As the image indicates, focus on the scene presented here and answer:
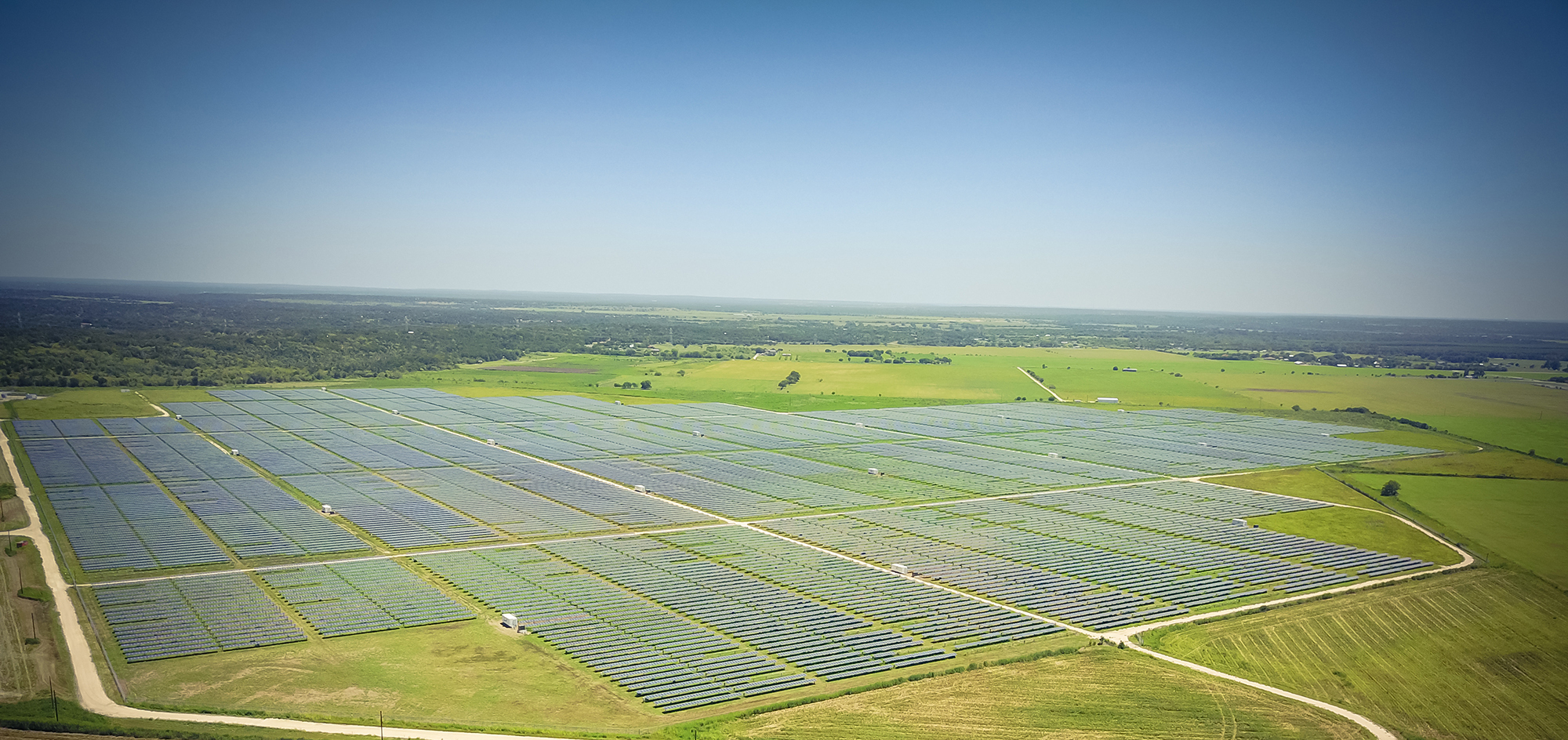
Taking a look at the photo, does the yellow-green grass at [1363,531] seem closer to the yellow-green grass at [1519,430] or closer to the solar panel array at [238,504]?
the yellow-green grass at [1519,430]

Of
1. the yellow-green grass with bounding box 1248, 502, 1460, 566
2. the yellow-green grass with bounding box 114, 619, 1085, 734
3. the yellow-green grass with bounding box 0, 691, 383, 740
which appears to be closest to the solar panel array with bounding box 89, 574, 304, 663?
the yellow-green grass with bounding box 114, 619, 1085, 734

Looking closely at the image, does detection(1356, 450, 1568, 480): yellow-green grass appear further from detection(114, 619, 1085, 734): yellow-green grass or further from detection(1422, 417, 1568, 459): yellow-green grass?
detection(114, 619, 1085, 734): yellow-green grass

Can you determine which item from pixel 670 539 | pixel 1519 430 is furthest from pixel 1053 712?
pixel 1519 430

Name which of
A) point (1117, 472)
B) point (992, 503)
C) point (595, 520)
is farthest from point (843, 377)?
point (595, 520)

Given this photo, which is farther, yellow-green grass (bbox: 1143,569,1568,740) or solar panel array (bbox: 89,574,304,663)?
solar panel array (bbox: 89,574,304,663)

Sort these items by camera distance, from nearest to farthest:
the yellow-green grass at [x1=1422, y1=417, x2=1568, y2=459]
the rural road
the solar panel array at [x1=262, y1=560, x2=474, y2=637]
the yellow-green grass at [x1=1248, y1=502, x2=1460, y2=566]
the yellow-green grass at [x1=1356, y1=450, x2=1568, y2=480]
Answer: the rural road, the solar panel array at [x1=262, y1=560, x2=474, y2=637], the yellow-green grass at [x1=1248, y1=502, x2=1460, y2=566], the yellow-green grass at [x1=1356, y1=450, x2=1568, y2=480], the yellow-green grass at [x1=1422, y1=417, x2=1568, y2=459]

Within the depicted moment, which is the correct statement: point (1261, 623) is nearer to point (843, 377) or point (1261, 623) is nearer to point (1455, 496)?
point (1455, 496)
